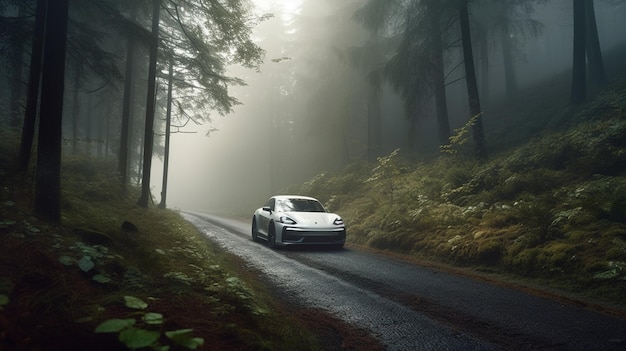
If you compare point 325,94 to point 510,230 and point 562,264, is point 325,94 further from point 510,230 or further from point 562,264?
point 562,264

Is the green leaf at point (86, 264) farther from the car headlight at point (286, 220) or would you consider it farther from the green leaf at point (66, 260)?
the car headlight at point (286, 220)

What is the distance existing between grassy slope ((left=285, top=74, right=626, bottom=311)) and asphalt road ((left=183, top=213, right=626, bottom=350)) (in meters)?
1.15

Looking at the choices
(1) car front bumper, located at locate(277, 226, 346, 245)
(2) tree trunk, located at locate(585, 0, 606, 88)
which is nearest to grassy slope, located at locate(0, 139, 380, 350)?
(1) car front bumper, located at locate(277, 226, 346, 245)

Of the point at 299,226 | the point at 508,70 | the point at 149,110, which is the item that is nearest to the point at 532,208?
the point at 299,226

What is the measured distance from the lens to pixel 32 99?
8.73 m

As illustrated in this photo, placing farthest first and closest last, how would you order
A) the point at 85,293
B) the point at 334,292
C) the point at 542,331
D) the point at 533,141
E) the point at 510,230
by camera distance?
the point at 533,141
the point at 510,230
the point at 334,292
the point at 542,331
the point at 85,293

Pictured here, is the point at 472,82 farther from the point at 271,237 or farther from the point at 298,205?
the point at 271,237

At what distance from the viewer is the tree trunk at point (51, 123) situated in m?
6.25

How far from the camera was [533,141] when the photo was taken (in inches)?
550

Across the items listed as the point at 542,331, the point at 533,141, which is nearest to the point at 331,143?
the point at 533,141

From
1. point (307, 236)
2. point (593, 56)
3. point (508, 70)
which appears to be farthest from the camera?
point (508, 70)

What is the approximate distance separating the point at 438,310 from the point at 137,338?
12.6ft

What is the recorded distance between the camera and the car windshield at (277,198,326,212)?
36.9 feet

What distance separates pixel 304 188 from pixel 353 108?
6.96 m
